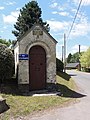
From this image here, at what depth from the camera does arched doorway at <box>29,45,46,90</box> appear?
19.2 meters

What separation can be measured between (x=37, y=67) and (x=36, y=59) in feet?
1.82

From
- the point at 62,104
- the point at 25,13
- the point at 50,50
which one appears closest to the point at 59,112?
the point at 62,104

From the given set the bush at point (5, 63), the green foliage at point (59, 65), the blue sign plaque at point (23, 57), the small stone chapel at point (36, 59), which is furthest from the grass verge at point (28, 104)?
the green foliage at point (59, 65)

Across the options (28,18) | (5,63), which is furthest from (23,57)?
(28,18)

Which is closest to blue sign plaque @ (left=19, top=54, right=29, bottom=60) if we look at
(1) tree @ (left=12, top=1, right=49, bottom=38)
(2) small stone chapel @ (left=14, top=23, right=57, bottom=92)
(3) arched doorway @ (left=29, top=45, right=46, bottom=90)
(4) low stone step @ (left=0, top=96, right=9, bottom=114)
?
(2) small stone chapel @ (left=14, top=23, right=57, bottom=92)

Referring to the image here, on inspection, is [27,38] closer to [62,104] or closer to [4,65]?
[4,65]

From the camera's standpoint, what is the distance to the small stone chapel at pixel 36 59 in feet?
61.2

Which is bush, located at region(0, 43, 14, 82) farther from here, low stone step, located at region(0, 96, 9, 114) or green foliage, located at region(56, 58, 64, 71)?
green foliage, located at region(56, 58, 64, 71)

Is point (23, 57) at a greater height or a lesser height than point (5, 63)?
greater

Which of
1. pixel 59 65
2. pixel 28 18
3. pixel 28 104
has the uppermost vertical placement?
pixel 28 18

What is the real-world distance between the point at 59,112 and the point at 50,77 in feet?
23.9

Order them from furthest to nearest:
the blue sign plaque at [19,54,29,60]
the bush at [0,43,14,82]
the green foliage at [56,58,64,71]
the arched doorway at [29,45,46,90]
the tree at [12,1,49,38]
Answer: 1. the tree at [12,1,49,38]
2. the green foliage at [56,58,64,71]
3. the arched doorway at [29,45,46,90]
4. the blue sign plaque at [19,54,29,60]
5. the bush at [0,43,14,82]

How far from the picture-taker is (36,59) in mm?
19328

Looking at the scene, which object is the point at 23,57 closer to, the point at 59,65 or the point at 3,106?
the point at 3,106
